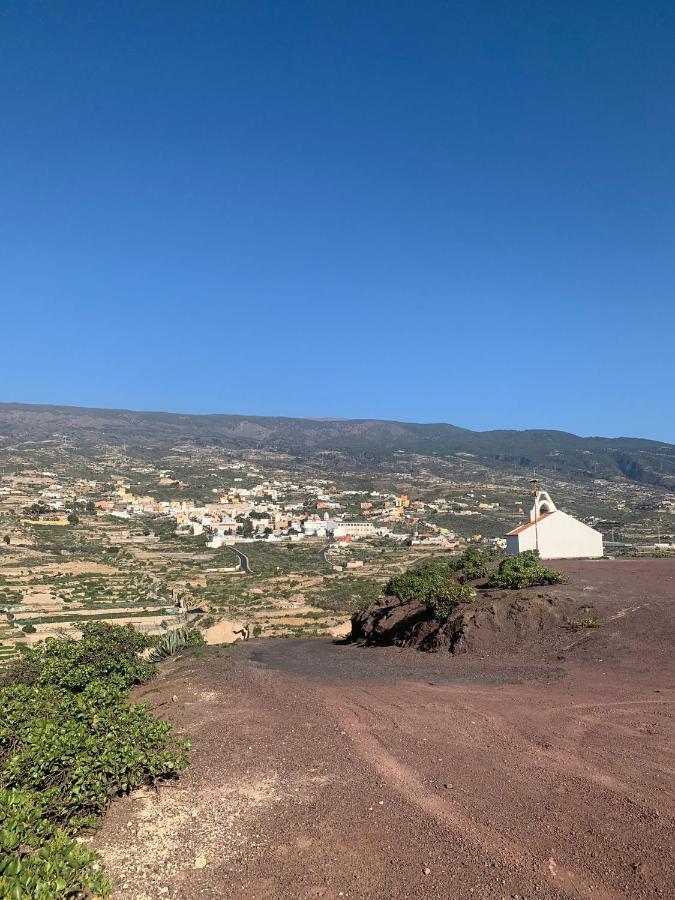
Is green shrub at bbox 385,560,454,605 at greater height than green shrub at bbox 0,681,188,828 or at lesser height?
lesser

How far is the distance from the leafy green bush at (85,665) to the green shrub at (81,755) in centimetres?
375

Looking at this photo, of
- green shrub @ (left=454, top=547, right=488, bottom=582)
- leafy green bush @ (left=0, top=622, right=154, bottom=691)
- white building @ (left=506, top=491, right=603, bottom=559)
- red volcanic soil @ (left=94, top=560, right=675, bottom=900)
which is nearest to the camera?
red volcanic soil @ (left=94, top=560, right=675, bottom=900)

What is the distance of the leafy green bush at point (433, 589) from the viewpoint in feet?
53.4

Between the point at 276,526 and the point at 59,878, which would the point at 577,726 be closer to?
the point at 59,878

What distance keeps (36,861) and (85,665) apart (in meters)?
9.35

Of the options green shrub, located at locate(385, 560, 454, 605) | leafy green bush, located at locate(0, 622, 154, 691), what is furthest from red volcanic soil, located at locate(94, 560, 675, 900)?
green shrub, located at locate(385, 560, 454, 605)

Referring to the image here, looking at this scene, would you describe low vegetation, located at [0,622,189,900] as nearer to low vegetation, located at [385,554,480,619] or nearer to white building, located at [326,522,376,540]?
low vegetation, located at [385,554,480,619]

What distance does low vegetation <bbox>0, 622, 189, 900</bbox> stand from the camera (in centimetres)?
405

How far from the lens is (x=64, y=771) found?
6.17 meters

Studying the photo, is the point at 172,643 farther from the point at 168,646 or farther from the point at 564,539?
the point at 564,539

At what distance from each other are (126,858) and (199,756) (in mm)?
2273

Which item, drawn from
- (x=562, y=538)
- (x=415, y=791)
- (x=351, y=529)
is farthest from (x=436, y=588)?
(x=351, y=529)

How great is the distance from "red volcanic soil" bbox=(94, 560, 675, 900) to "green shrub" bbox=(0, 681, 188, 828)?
0.27m

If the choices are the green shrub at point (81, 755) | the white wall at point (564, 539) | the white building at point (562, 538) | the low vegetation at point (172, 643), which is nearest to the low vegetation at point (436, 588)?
the low vegetation at point (172, 643)
